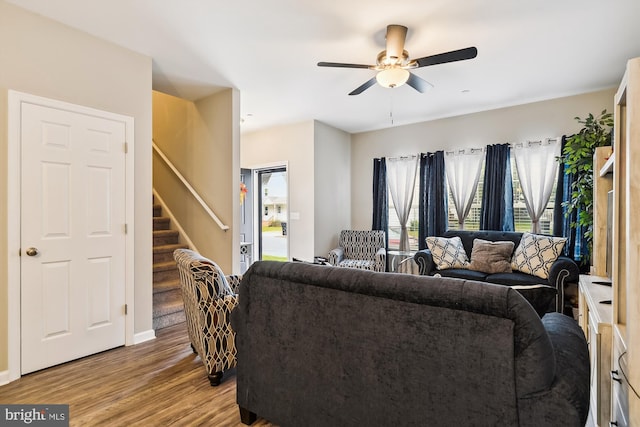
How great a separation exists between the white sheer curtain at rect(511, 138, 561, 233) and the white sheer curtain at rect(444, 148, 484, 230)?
1.74ft

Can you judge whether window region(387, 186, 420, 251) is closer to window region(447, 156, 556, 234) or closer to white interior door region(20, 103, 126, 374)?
window region(447, 156, 556, 234)

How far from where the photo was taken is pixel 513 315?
1140mm

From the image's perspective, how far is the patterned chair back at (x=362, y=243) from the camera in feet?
17.5

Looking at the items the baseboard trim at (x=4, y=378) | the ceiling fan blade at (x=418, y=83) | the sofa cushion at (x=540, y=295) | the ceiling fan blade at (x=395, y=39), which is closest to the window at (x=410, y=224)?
the sofa cushion at (x=540, y=295)

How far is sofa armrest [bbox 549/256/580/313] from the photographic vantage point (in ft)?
11.5


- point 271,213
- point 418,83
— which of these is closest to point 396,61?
point 418,83

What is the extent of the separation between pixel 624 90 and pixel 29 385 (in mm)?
3911

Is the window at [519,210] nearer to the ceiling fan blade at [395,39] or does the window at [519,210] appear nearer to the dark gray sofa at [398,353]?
the ceiling fan blade at [395,39]

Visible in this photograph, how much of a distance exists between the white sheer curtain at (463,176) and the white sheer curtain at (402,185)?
61 centimetres

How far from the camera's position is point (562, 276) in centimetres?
352

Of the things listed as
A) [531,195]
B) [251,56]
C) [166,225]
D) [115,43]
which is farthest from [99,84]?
[531,195]

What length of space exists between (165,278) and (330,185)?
2.97 metres

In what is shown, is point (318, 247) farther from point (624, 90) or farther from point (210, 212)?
point (624, 90)

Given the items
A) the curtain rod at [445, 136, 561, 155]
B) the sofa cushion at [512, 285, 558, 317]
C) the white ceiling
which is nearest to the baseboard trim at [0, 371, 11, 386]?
the white ceiling
